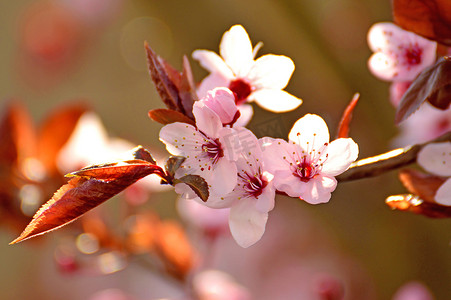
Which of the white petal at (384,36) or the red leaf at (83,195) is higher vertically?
the red leaf at (83,195)

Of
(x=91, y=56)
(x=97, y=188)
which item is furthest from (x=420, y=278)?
(x=91, y=56)

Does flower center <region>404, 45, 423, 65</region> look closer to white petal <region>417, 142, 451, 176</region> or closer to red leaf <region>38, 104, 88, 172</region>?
white petal <region>417, 142, 451, 176</region>

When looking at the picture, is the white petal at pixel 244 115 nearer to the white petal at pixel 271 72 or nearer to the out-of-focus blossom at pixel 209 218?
the white petal at pixel 271 72

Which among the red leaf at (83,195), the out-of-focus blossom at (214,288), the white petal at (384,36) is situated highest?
the red leaf at (83,195)

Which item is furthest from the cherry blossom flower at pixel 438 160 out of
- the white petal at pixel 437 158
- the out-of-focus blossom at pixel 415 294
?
the out-of-focus blossom at pixel 415 294

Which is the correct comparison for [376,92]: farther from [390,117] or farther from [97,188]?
[97,188]

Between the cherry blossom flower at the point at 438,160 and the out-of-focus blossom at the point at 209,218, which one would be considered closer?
the cherry blossom flower at the point at 438,160

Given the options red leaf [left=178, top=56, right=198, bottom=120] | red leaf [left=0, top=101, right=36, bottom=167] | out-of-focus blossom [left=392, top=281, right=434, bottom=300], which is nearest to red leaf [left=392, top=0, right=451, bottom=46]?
red leaf [left=178, top=56, right=198, bottom=120]
